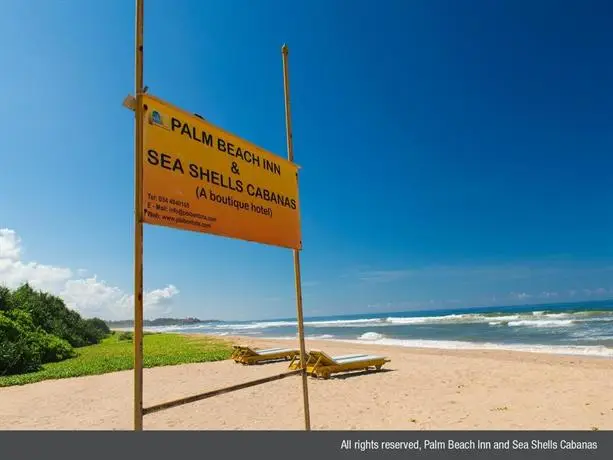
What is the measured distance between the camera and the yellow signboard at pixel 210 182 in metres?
3.35

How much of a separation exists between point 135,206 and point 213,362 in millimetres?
15492

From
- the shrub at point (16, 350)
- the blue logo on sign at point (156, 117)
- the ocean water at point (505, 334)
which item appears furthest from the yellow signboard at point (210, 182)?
the ocean water at point (505, 334)

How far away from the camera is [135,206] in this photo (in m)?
3.19

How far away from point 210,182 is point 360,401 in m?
6.76

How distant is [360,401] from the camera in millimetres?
8719

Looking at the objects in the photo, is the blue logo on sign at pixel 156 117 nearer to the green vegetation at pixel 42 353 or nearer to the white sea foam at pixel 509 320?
the green vegetation at pixel 42 353

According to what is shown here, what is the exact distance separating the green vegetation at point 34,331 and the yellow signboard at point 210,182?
587 inches

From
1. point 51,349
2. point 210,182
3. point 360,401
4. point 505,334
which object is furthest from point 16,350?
point 505,334

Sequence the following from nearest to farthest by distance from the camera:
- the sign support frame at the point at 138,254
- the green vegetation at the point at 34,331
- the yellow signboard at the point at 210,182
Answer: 1. the sign support frame at the point at 138,254
2. the yellow signboard at the point at 210,182
3. the green vegetation at the point at 34,331

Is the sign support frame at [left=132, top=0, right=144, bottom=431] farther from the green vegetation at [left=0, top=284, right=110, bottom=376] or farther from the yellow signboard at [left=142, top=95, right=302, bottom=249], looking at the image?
the green vegetation at [left=0, top=284, right=110, bottom=376]

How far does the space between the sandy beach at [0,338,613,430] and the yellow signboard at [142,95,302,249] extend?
4.17m

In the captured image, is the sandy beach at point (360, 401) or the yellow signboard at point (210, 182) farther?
the sandy beach at point (360, 401)
